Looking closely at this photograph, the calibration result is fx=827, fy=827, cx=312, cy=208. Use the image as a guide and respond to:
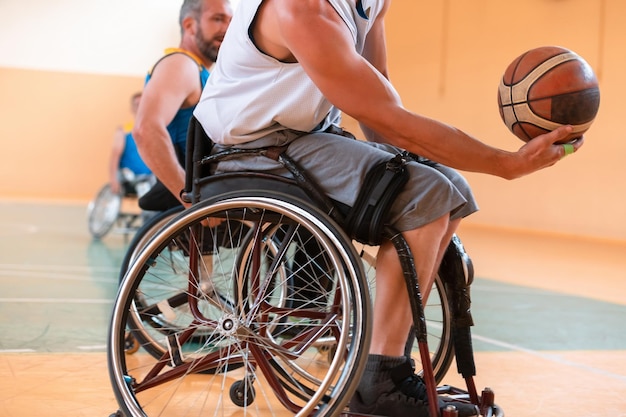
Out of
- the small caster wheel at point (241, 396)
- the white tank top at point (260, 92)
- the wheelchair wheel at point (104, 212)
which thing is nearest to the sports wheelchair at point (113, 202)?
the wheelchair wheel at point (104, 212)

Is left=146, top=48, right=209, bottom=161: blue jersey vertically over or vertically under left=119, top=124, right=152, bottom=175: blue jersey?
over

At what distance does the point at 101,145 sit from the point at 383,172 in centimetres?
1370

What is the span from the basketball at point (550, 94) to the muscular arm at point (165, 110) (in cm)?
127

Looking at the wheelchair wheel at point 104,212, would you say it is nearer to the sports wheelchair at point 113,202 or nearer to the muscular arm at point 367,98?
the sports wheelchair at point 113,202

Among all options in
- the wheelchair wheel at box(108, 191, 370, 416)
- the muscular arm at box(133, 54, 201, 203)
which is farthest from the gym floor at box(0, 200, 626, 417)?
the muscular arm at box(133, 54, 201, 203)

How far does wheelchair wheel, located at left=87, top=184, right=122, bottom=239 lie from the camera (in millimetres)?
7363

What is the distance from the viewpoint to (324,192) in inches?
68.1

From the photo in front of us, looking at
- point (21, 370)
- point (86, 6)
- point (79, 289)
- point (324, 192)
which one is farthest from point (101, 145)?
point (324, 192)

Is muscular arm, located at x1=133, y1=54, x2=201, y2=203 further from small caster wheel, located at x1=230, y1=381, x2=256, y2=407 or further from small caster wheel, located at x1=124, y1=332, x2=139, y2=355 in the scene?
small caster wheel, located at x1=230, y1=381, x2=256, y2=407

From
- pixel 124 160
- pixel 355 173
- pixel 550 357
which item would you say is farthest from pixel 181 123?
pixel 124 160

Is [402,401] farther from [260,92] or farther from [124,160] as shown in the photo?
[124,160]

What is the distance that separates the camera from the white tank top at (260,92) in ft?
5.75

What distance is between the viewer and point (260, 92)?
1769 mm

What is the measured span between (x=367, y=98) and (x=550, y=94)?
0.41 m
